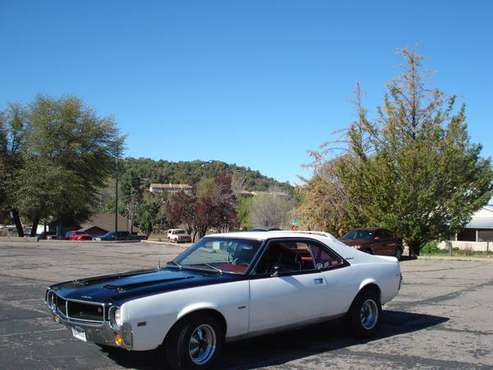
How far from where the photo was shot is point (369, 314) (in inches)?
316

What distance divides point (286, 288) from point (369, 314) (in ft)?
6.09

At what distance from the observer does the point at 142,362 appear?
21.4ft

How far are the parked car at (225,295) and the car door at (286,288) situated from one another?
0.04ft

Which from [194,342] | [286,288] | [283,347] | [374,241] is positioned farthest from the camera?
[374,241]

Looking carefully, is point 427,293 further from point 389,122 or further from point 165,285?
point 389,122

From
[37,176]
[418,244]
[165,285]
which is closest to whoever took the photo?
[165,285]

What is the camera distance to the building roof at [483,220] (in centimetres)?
4641

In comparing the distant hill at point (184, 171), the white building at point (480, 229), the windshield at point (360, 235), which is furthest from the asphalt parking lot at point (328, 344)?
the distant hill at point (184, 171)

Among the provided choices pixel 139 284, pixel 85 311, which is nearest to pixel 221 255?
pixel 139 284

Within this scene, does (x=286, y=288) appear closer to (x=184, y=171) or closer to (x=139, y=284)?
(x=139, y=284)

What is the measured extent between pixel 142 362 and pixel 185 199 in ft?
155

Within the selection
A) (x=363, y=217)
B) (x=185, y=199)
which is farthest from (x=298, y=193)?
(x=185, y=199)

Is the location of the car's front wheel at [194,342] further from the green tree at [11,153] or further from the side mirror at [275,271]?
the green tree at [11,153]

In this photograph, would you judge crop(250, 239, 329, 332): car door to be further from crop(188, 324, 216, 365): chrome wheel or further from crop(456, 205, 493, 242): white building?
crop(456, 205, 493, 242): white building
